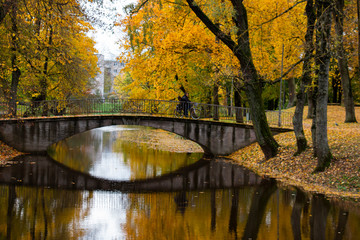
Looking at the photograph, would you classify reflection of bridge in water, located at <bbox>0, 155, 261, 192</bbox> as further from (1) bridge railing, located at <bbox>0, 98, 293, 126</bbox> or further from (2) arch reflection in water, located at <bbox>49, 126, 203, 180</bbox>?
(1) bridge railing, located at <bbox>0, 98, 293, 126</bbox>

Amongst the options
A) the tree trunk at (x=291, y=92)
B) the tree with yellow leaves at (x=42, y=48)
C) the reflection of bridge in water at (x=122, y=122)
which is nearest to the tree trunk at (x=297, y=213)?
the tree with yellow leaves at (x=42, y=48)

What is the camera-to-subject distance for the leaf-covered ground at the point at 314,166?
1086 centimetres

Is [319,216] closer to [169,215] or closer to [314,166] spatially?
Result: [169,215]

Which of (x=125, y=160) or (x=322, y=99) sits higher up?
(x=322, y=99)

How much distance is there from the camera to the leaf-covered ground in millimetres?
10859

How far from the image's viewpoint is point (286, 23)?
874 inches

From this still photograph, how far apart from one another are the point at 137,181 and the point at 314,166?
619 centimetres

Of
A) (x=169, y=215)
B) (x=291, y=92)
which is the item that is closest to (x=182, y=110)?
(x=169, y=215)

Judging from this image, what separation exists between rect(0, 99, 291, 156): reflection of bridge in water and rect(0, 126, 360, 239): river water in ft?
12.8

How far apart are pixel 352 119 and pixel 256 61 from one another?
22.9 feet

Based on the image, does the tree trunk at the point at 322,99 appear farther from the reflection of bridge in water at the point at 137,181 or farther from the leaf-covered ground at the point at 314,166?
the reflection of bridge in water at the point at 137,181

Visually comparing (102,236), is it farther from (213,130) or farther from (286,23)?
(286,23)

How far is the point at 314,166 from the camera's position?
498 inches

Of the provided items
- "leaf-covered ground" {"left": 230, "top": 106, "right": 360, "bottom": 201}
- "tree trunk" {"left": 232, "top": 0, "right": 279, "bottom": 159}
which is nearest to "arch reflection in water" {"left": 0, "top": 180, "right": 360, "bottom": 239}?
"leaf-covered ground" {"left": 230, "top": 106, "right": 360, "bottom": 201}
